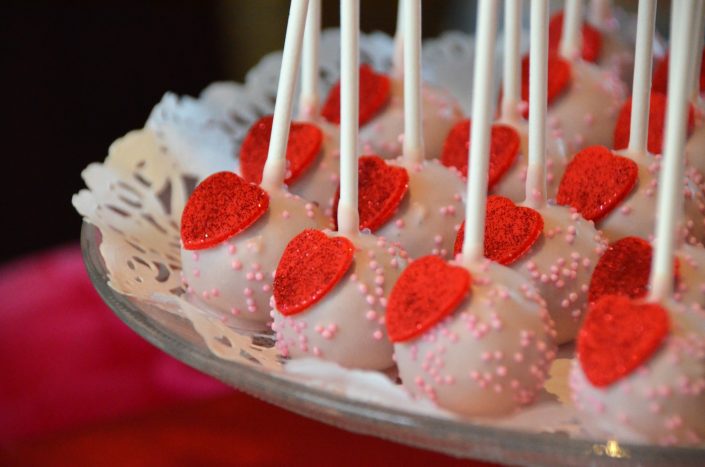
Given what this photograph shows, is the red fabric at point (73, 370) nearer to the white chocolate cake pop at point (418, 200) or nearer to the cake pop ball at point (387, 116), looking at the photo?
the cake pop ball at point (387, 116)

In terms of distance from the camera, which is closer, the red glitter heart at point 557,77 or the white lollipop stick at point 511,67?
the white lollipop stick at point 511,67

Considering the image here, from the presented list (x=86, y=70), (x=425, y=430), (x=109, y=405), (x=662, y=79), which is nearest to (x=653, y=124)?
(x=662, y=79)

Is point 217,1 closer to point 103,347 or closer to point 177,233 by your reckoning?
point 103,347

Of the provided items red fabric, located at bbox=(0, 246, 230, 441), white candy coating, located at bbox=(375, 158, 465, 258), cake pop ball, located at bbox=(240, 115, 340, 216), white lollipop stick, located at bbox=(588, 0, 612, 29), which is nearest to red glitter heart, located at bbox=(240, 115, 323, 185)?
cake pop ball, located at bbox=(240, 115, 340, 216)

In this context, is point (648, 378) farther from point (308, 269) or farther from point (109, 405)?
point (109, 405)

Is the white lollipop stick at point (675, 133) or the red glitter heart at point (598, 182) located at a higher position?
the white lollipop stick at point (675, 133)

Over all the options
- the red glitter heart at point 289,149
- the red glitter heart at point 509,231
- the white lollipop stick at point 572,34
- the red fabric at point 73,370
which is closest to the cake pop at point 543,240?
the red glitter heart at point 509,231
